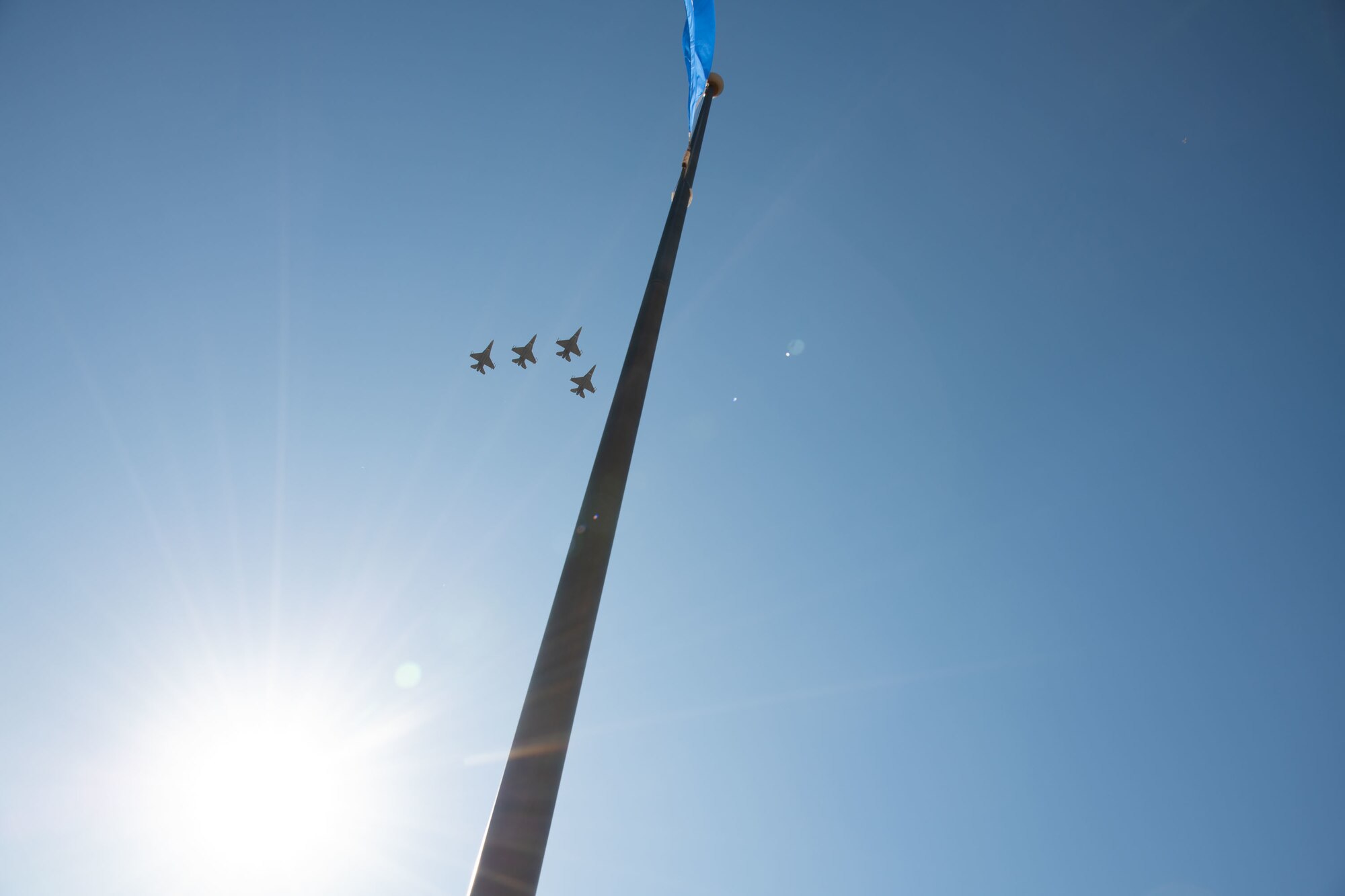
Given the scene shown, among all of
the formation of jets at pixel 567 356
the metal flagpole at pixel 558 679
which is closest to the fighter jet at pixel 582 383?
the formation of jets at pixel 567 356

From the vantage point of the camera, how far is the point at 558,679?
450cm

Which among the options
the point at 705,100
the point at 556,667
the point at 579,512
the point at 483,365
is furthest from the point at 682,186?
the point at 483,365

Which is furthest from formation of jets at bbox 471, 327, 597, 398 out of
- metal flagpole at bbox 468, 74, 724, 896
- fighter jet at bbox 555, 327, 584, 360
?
metal flagpole at bbox 468, 74, 724, 896

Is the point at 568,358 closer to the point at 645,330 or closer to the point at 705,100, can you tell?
the point at 705,100

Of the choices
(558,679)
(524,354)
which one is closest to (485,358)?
(524,354)

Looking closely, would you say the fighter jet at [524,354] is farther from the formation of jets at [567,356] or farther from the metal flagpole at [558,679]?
the metal flagpole at [558,679]

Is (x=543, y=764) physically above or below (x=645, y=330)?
below

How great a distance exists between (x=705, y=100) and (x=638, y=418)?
22.0 ft

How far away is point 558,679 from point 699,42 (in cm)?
1121

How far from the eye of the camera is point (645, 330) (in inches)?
262

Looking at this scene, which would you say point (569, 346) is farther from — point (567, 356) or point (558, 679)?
point (558, 679)

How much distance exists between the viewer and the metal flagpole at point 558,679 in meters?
4.02

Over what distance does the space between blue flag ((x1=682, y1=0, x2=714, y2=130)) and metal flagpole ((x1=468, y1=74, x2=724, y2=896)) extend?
301 inches

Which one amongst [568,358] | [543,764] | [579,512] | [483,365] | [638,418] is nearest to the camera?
[543,764]
